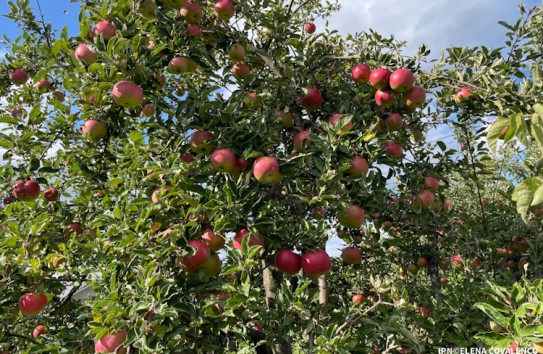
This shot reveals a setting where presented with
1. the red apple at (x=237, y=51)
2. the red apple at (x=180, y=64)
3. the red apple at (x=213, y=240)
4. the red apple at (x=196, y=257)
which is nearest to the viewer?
the red apple at (x=196, y=257)

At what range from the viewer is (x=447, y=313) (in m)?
3.37

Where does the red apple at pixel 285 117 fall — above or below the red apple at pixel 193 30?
below

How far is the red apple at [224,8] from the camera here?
12.9 ft

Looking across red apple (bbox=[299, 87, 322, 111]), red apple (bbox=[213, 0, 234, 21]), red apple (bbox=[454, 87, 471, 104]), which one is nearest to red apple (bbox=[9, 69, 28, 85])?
red apple (bbox=[213, 0, 234, 21])

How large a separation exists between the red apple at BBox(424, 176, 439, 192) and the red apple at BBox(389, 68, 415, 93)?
2.73 feet

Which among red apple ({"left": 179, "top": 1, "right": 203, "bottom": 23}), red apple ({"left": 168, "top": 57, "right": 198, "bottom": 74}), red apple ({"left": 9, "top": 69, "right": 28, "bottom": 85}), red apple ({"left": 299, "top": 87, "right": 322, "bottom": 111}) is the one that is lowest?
red apple ({"left": 168, "top": 57, "right": 198, "bottom": 74})

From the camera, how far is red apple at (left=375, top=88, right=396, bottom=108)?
3.60m

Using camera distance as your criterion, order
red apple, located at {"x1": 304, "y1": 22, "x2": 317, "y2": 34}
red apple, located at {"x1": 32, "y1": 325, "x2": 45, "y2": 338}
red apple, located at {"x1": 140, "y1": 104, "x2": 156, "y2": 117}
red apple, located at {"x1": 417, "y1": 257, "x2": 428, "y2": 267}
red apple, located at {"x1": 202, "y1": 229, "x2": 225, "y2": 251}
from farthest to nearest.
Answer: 1. red apple, located at {"x1": 304, "y1": 22, "x2": 317, "y2": 34}
2. red apple, located at {"x1": 417, "y1": 257, "x2": 428, "y2": 267}
3. red apple, located at {"x1": 140, "y1": 104, "x2": 156, "y2": 117}
4. red apple, located at {"x1": 32, "y1": 325, "x2": 45, "y2": 338}
5. red apple, located at {"x1": 202, "y1": 229, "x2": 225, "y2": 251}

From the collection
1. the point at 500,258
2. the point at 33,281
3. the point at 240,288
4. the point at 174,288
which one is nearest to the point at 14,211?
the point at 33,281

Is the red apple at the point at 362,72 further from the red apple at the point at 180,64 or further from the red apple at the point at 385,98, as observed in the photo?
the red apple at the point at 180,64

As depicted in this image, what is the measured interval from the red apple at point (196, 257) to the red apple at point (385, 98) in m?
2.12

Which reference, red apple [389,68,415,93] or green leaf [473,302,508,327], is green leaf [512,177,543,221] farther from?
red apple [389,68,415,93]

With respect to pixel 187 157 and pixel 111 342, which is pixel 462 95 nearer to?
pixel 187 157

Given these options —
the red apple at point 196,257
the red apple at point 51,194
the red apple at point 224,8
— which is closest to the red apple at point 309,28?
the red apple at point 224,8
